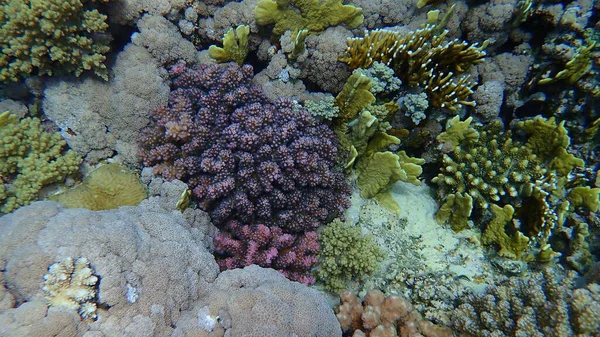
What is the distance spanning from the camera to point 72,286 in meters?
2.37

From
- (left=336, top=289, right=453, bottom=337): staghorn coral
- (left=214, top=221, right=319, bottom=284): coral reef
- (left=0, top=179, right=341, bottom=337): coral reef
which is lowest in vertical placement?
(left=336, top=289, right=453, bottom=337): staghorn coral

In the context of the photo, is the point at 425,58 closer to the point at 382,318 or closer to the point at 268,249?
the point at 268,249

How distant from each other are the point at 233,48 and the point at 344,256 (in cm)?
281

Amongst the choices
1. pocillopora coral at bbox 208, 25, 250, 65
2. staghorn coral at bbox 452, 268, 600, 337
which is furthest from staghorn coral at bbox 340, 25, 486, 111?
staghorn coral at bbox 452, 268, 600, 337

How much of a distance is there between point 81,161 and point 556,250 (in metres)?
5.83

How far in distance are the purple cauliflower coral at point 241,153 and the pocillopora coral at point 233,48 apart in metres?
0.24

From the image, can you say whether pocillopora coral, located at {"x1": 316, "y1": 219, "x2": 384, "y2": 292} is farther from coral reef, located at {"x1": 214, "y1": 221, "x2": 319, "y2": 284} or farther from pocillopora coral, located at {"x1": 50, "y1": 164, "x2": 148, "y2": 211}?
pocillopora coral, located at {"x1": 50, "y1": 164, "x2": 148, "y2": 211}

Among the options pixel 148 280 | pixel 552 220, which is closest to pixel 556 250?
pixel 552 220

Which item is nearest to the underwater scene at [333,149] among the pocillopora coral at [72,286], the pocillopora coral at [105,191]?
the pocillopora coral at [105,191]

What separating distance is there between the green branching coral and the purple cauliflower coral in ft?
2.88

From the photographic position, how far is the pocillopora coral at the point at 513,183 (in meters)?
3.94

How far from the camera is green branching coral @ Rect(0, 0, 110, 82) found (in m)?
3.19

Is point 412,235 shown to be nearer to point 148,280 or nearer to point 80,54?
point 148,280

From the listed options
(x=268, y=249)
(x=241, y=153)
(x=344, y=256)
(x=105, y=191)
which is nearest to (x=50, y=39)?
(x=105, y=191)
